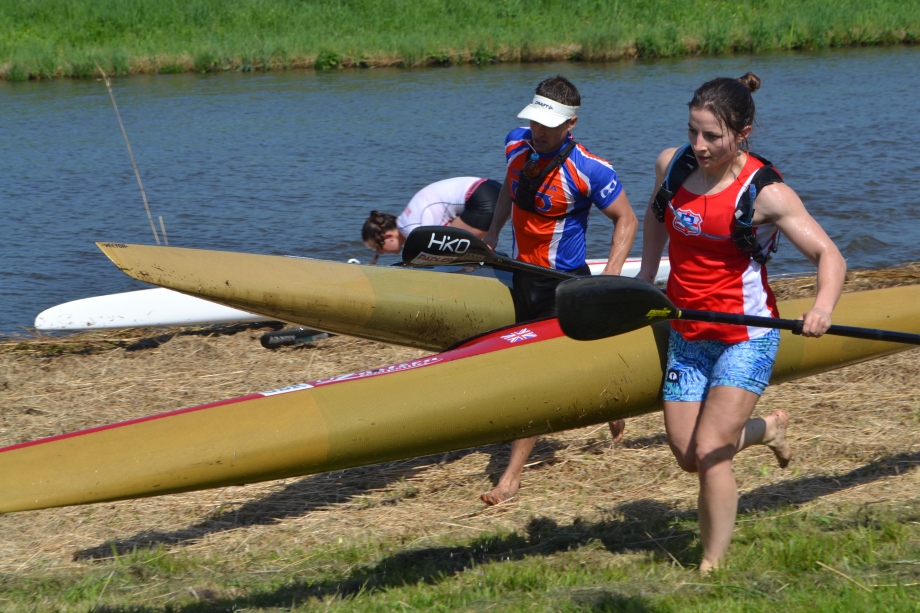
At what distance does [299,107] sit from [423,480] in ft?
42.6

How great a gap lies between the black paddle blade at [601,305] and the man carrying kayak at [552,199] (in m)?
0.99

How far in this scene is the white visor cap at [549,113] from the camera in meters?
4.34

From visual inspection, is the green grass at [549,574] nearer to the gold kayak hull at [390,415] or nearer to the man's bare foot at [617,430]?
the gold kayak hull at [390,415]

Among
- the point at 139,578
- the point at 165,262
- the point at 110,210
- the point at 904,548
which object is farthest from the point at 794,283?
the point at 110,210

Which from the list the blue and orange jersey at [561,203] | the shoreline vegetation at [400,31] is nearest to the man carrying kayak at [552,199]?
the blue and orange jersey at [561,203]

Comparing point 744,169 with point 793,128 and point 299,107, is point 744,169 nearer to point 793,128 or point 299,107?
point 793,128

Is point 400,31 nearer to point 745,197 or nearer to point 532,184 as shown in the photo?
point 532,184

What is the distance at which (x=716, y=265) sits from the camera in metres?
3.37

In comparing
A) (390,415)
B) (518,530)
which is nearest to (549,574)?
(518,530)

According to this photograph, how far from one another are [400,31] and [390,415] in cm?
1982

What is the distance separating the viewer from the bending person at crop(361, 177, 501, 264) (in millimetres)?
6191

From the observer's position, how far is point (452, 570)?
3.83 metres

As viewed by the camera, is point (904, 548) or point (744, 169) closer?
point (744, 169)

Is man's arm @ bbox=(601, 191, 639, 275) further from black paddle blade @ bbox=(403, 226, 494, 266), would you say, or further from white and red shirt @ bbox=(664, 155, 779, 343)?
white and red shirt @ bbox=(664, 155, 779, 343)
